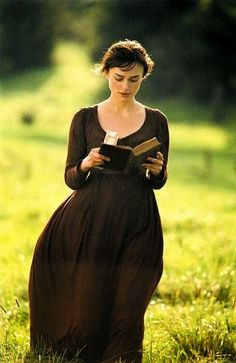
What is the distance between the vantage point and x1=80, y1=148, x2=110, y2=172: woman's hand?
4.55m

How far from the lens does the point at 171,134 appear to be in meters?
22.5

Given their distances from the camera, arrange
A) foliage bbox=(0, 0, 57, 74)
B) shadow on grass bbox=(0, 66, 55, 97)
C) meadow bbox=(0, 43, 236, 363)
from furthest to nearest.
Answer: foliage bbox=(0, 0, 57, 74), shadow on grass bbox=(0, 66, 55, 97), meadow bbox=(0, 43, 236, 363)

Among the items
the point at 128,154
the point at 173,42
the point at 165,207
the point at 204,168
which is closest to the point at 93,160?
the point at 128,154

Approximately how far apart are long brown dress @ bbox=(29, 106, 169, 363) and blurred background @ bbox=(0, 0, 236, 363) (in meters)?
0.40

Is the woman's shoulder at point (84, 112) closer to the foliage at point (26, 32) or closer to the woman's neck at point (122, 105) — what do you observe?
the woman's neck at point (122, 105)

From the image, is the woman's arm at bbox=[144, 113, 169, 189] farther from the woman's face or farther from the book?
the woman's face

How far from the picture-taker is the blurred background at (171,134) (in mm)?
6000

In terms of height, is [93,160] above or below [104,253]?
above

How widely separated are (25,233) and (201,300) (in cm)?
467

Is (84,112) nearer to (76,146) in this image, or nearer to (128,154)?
(76,146)

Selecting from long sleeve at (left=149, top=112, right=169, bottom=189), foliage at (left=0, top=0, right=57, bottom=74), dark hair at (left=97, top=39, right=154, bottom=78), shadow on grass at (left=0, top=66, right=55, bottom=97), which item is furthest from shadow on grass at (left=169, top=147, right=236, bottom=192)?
foliage at (left=0, top=0, right=57, bottom=74)

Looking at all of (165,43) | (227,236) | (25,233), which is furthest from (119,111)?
(165,43)

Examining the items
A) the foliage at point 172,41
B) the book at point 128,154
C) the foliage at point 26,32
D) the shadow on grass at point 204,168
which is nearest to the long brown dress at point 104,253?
the book at point 128,154

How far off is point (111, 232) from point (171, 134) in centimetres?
1780
